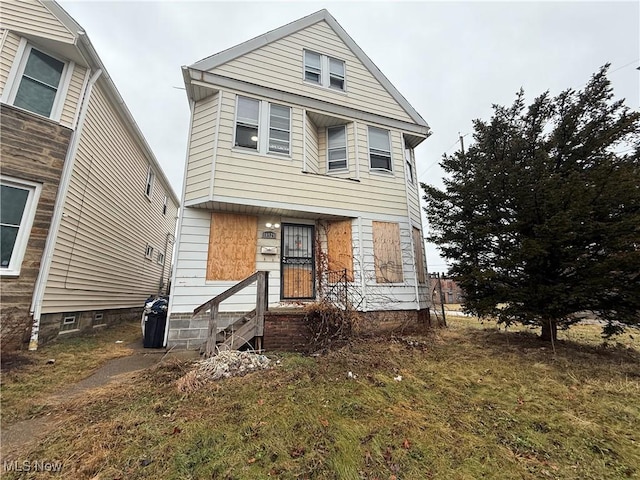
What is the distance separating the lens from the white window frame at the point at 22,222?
5390mm

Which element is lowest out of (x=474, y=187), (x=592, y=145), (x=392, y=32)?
(x=474, y=187)

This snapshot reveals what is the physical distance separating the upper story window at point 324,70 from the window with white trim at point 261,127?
1.89 meters

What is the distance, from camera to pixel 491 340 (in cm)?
689

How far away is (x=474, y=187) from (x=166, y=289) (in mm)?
16771

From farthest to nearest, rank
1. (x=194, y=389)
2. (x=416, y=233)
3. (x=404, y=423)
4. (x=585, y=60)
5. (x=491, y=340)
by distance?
(x=585, y=60) < (x=416, y=233) < (x=491, y=340) < (x=194, y=389) < (x=404, y=423)

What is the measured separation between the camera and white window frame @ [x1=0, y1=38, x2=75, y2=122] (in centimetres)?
574

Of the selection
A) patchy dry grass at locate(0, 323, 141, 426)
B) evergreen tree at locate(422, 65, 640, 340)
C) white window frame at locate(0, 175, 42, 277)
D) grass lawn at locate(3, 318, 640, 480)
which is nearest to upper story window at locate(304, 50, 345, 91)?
evergreen tree at locate(422, 65, 640, 340)

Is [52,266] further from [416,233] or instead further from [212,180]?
[416,233]

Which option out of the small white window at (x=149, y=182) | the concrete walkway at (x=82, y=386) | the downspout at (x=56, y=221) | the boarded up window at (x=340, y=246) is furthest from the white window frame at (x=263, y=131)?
the small white window at (x=149, y=182)

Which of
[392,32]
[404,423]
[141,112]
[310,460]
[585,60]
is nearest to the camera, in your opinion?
[310,460]

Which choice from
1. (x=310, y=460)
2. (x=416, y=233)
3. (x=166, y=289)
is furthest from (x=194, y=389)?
(x=166, y=289)

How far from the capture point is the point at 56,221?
607 cm

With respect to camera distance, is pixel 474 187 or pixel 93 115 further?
pixel 93 115

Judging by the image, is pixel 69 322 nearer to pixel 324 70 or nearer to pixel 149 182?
pixel 149 182
